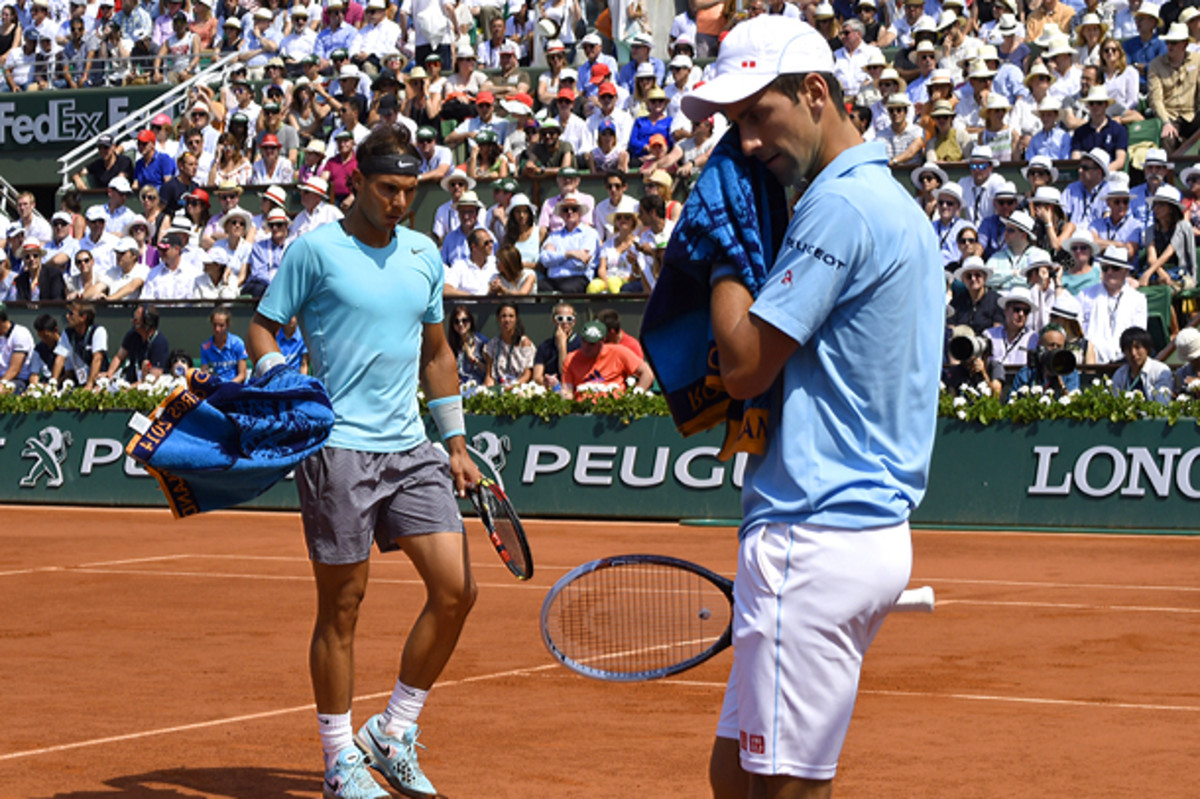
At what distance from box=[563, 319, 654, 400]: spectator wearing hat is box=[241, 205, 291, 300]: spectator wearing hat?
186 inches

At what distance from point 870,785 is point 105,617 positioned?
5.66 m

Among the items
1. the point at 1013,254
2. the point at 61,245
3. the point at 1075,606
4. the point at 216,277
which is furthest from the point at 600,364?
the point at 61,245

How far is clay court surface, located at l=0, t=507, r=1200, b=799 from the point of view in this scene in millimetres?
5766

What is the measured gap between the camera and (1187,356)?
14.6 metres

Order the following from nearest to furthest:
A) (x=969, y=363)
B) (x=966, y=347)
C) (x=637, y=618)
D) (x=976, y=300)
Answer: (x=637, y=618) → (x=966, y=347) → (x=969, y=363) → (x=976, y=300)

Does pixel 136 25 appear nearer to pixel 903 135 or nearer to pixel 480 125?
pixel 480 125

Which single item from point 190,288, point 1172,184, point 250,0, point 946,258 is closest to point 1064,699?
point 946,258

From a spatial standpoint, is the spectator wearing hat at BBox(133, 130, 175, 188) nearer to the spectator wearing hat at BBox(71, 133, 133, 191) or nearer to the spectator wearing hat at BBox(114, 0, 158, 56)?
the spectator wearing hat at BBox(71, 133, 133, 191)

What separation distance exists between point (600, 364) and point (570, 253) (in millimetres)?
1934

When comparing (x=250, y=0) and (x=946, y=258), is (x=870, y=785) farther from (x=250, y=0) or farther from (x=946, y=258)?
(x=250, y=0)

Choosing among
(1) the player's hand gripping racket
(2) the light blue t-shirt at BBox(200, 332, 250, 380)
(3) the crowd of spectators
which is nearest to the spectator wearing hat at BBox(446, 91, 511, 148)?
(3) the crowd of spectators

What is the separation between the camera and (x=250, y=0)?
26.9 meters

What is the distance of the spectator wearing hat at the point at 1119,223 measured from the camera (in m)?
16.1

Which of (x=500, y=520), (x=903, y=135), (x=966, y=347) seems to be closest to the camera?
(x=500, y=520)
